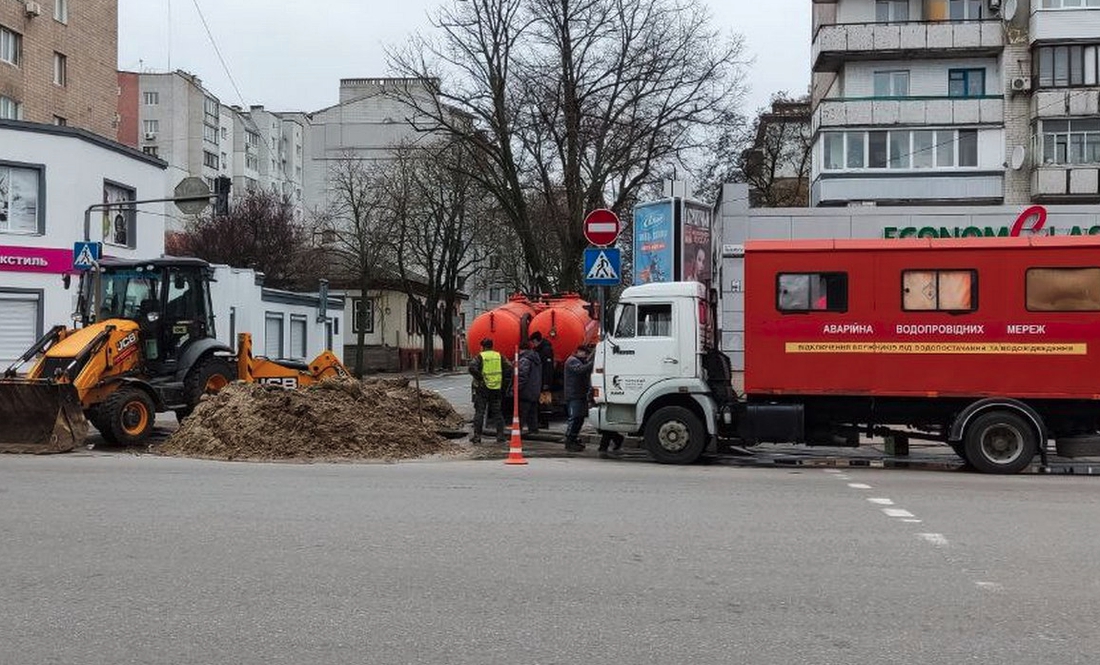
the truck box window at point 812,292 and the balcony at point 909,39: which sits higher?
the balcony at point 909,39

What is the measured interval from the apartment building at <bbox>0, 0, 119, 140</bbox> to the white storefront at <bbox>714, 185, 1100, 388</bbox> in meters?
26.1

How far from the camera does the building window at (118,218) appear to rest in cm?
3112

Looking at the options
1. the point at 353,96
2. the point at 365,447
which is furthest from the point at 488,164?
the point at 353,96

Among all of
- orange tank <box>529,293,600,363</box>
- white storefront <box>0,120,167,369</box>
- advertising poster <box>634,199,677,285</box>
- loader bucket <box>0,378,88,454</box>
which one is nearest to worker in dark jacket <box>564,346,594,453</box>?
orange tank <box>529,293,600,363</box>

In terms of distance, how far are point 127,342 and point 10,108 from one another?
26.4 metres

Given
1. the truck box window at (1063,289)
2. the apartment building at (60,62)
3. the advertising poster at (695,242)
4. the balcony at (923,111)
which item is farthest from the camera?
the apartment building at (60,62)

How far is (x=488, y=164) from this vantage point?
32.1m

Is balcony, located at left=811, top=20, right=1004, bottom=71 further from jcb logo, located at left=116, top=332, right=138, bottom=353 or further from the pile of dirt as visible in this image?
jcb logo, located at left=116, top=332, right=138, bottom=353

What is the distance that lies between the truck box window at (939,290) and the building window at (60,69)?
37.7 meters

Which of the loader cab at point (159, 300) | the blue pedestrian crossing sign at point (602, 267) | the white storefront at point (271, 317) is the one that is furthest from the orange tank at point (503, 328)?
the white storefront at point (271, 317)

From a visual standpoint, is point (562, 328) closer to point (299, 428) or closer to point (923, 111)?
point (299, 428)

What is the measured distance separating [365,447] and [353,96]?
228ft

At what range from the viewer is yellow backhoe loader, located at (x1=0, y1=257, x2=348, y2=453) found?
586 inches

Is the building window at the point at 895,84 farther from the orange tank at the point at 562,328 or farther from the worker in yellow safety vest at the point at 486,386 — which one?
the worker in yellow safety vest at the point at 486,386
